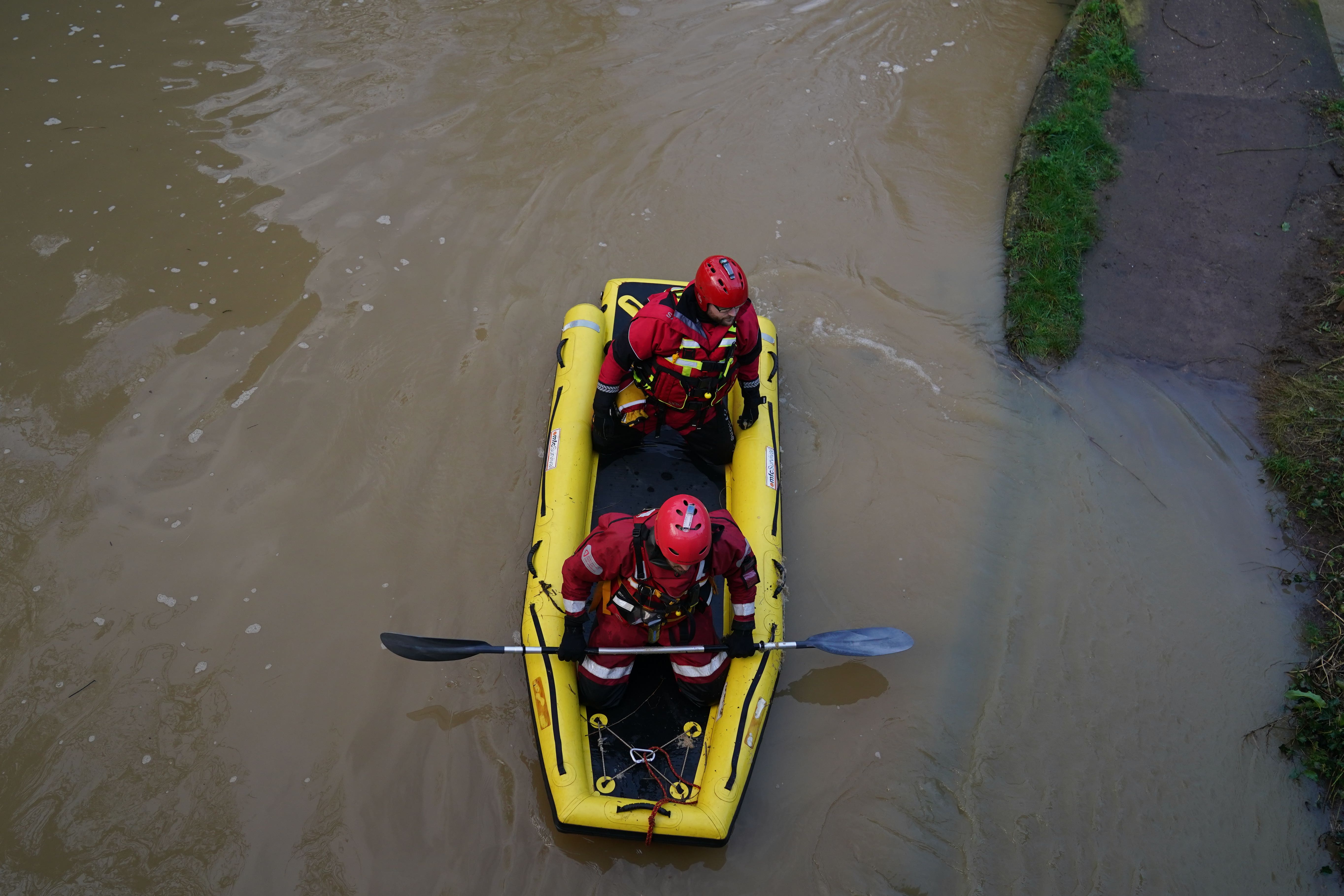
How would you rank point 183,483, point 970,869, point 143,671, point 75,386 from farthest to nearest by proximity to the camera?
point 75,386, point 183,483, point 143,671, point 970,869

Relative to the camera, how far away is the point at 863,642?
3.91m

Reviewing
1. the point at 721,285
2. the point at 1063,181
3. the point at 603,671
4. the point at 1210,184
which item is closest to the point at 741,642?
the point at 603,671

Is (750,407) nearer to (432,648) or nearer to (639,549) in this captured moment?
(639,549)

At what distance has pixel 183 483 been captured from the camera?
4605 millimetres

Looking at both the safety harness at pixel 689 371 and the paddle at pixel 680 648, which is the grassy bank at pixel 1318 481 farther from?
the safety harness at pixel 689 371

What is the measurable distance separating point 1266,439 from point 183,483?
638 centimetres

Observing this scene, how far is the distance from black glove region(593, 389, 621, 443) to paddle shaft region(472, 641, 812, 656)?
3.85 feet

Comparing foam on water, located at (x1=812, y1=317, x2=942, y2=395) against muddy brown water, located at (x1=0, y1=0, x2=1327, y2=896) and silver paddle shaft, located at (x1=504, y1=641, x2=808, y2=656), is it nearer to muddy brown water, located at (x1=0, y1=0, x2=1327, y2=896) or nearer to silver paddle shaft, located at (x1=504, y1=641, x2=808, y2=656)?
muddy brown water, located at (x1=0, y1=0, x2=1327, y2=896)

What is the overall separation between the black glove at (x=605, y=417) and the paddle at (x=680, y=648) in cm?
117

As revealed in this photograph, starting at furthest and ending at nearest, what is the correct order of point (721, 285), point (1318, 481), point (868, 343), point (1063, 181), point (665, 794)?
1. point (1063, 181)
2. point (868, 343)
3. point (1318, 481)
4. point (721, 285)
5. point (665, 794)

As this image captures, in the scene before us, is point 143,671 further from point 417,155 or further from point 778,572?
point 417,155

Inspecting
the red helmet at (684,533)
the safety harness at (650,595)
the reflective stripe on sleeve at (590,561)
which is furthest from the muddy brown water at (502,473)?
the red helmet at (684,533)

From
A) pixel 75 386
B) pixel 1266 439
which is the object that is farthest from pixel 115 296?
pixel 1266 439

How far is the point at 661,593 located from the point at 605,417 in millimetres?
1171
